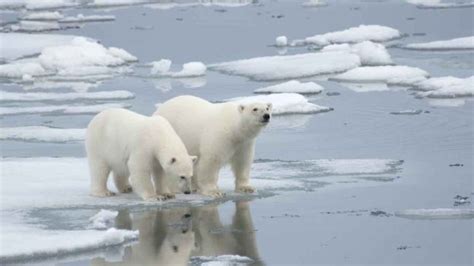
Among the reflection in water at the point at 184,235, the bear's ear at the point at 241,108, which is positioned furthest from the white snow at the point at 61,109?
the reflection in water at the point at 184,235

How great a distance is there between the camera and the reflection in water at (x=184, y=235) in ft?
22.0

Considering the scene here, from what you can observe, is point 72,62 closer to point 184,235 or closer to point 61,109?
point 61,109

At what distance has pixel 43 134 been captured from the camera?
1202 cm

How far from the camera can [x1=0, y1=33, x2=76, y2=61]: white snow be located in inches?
798

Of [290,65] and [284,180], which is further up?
[284,180]

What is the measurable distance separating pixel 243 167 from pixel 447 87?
630 centimetres

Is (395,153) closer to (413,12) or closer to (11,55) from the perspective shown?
(11,55)

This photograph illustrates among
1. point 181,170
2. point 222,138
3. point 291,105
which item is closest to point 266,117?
point 222,138

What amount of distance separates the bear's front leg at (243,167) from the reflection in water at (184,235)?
30cm

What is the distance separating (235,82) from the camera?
53.2ft

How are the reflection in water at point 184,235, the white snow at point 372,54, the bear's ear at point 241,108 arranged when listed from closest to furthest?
the reflection in water at point 184,235
the bear's ear at point 241,108
the white snow at point 372,54

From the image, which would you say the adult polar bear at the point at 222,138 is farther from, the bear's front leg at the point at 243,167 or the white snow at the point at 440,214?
the white snow at the point at 440,214

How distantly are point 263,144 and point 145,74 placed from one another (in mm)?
6302

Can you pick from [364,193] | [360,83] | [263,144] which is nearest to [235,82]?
[360,83]
